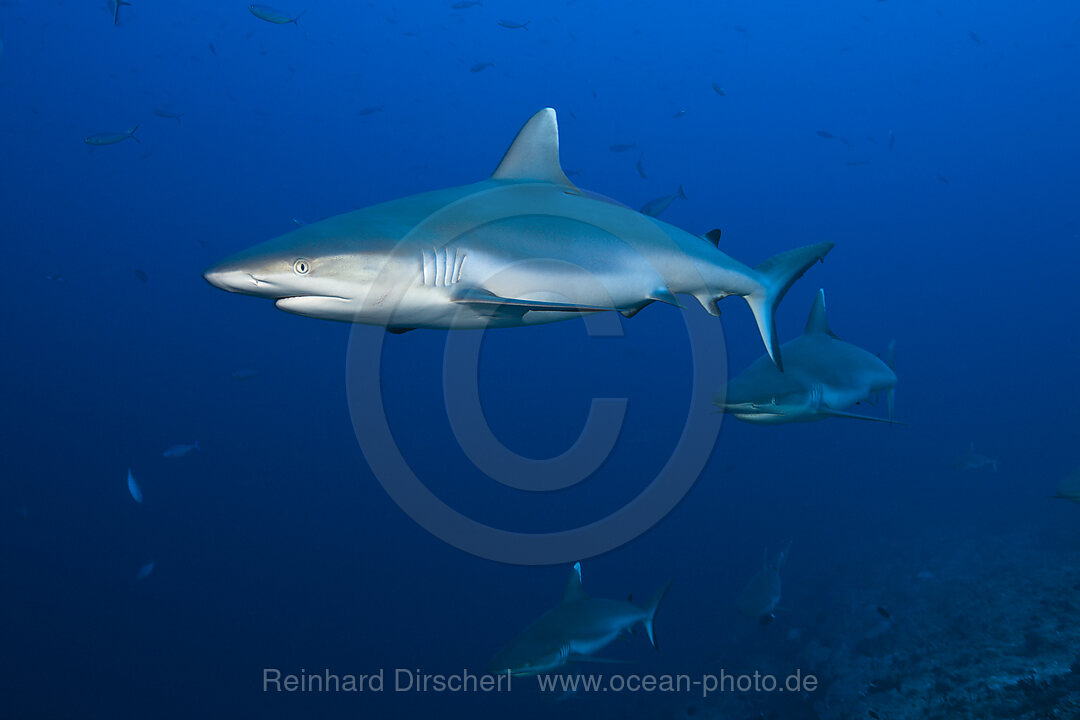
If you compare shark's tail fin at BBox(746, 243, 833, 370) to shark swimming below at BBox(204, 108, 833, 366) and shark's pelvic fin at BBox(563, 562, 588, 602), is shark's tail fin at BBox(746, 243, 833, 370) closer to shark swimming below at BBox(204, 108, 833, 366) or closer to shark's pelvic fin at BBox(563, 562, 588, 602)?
shark swimming below at BBox(204, 108, 833, 366)

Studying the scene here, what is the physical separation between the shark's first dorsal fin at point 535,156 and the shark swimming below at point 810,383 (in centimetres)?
201

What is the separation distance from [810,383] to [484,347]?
61547 mm

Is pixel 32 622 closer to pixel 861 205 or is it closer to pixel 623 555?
pixel 623 555

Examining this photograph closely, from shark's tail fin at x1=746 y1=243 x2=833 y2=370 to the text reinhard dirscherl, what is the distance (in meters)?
5.39

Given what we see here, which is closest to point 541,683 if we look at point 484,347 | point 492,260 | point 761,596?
point 761,596

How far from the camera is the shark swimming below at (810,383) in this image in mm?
4023

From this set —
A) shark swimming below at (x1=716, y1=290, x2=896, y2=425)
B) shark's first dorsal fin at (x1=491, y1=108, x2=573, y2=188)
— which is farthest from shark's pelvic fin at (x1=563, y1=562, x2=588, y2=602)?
shark's first dorsal fin at (x1=491, y1=108, x2=573, y2=188)

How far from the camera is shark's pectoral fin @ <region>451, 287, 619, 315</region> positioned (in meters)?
2.08

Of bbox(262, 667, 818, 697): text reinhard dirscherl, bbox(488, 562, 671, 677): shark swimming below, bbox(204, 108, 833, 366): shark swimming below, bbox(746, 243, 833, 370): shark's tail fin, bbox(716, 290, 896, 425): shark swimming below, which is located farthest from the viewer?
bbox(262, 667, 818, 697): text reinhard dirscherl

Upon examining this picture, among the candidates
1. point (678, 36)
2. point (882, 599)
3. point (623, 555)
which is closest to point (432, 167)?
point (678, 36)

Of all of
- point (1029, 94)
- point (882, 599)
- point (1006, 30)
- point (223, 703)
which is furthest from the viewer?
point (1029, 94)

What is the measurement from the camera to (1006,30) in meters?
55.3

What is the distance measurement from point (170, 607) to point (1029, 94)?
297 ft

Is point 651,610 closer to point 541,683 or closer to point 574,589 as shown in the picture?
point 574,589
